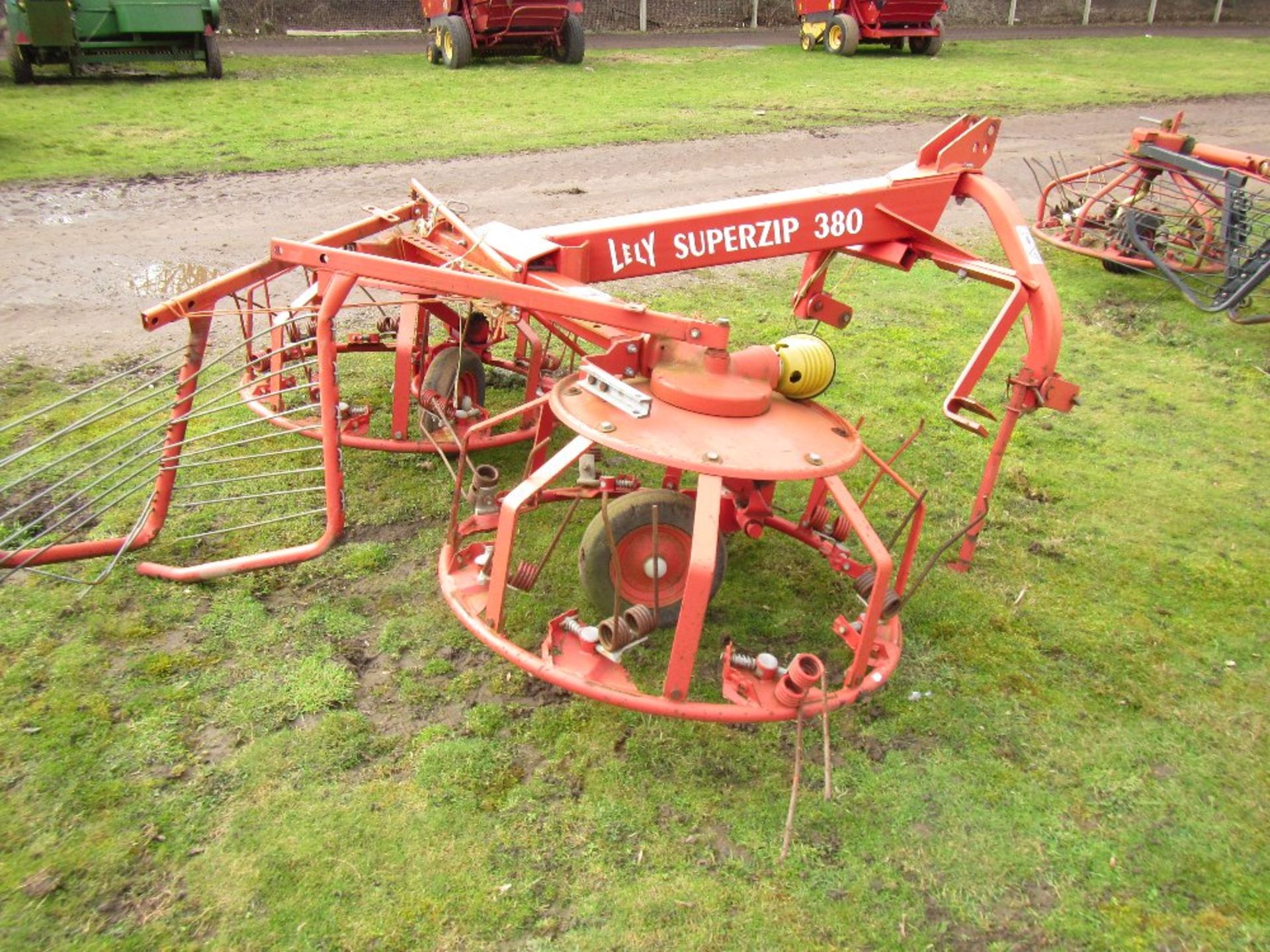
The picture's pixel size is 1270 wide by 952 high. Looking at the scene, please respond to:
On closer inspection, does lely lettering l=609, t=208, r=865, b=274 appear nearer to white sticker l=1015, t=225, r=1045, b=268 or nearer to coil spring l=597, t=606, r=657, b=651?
white sticker l=1015, t=225, r=1045, b=268

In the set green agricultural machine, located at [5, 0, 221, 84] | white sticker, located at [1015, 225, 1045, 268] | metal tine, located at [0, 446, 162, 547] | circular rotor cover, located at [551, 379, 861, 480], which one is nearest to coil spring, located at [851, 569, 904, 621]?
circular rotor cover, located at [551, 379, 861, 480]

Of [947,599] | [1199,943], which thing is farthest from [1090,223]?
[1199,943]

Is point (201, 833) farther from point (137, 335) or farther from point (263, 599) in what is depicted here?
point (137, 335)

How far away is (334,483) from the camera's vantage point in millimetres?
4363

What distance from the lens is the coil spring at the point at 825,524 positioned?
182 inches

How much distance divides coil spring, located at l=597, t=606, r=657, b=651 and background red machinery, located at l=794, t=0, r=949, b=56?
65.0 ft

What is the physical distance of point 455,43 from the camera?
17047 mm

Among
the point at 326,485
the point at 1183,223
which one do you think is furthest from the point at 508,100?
the point at 326,485

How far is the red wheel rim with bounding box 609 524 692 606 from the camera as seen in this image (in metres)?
4.00

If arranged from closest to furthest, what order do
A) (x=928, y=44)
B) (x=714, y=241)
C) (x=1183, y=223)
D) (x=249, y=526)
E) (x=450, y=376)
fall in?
(x=714, y=241), (x=249, y=526), (x=450, y=376), (x=1183, y=223), (x=928, y=44)

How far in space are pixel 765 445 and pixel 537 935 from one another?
1.91 metres

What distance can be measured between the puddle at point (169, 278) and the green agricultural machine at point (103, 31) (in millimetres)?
8309

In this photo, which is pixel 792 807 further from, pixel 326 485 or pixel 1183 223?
pixel 1183 223

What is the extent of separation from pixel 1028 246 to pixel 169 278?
6.85m
